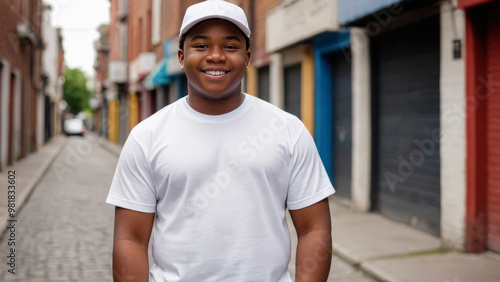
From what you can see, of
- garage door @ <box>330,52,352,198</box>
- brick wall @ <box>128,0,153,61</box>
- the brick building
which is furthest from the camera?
brick wall @ <box>128,0,153,61</box>

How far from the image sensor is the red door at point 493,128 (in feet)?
22.0

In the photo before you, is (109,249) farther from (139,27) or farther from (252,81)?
(139,27)

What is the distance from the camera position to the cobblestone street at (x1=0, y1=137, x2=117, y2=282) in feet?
19.5

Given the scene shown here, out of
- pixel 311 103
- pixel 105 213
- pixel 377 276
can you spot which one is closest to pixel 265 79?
pixel 311 103

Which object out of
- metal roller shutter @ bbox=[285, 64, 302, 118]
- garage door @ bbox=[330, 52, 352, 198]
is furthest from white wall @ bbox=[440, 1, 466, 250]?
metal roller shutter @ bbox=[285, 64, 302, 118]

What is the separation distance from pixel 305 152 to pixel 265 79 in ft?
44.1

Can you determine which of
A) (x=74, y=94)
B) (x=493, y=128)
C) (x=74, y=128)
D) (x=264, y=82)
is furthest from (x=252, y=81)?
(x=74, y=94)

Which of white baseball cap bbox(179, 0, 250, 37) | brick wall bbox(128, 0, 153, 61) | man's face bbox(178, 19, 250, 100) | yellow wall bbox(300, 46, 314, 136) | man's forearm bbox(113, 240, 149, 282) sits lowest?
man's forearm bbox(113, 240, 149, 282)

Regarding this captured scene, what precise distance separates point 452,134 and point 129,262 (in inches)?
239

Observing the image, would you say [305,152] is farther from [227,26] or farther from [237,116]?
[227,26]

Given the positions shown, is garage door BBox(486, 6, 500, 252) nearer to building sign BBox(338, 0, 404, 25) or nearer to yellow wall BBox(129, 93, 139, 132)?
building sign BBox(338, 0, 404, 25)

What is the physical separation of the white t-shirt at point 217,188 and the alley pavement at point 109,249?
4.11 m

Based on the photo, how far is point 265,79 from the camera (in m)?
15.2

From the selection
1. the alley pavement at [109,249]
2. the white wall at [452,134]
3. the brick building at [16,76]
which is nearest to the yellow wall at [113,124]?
the brick building at [16,76]
